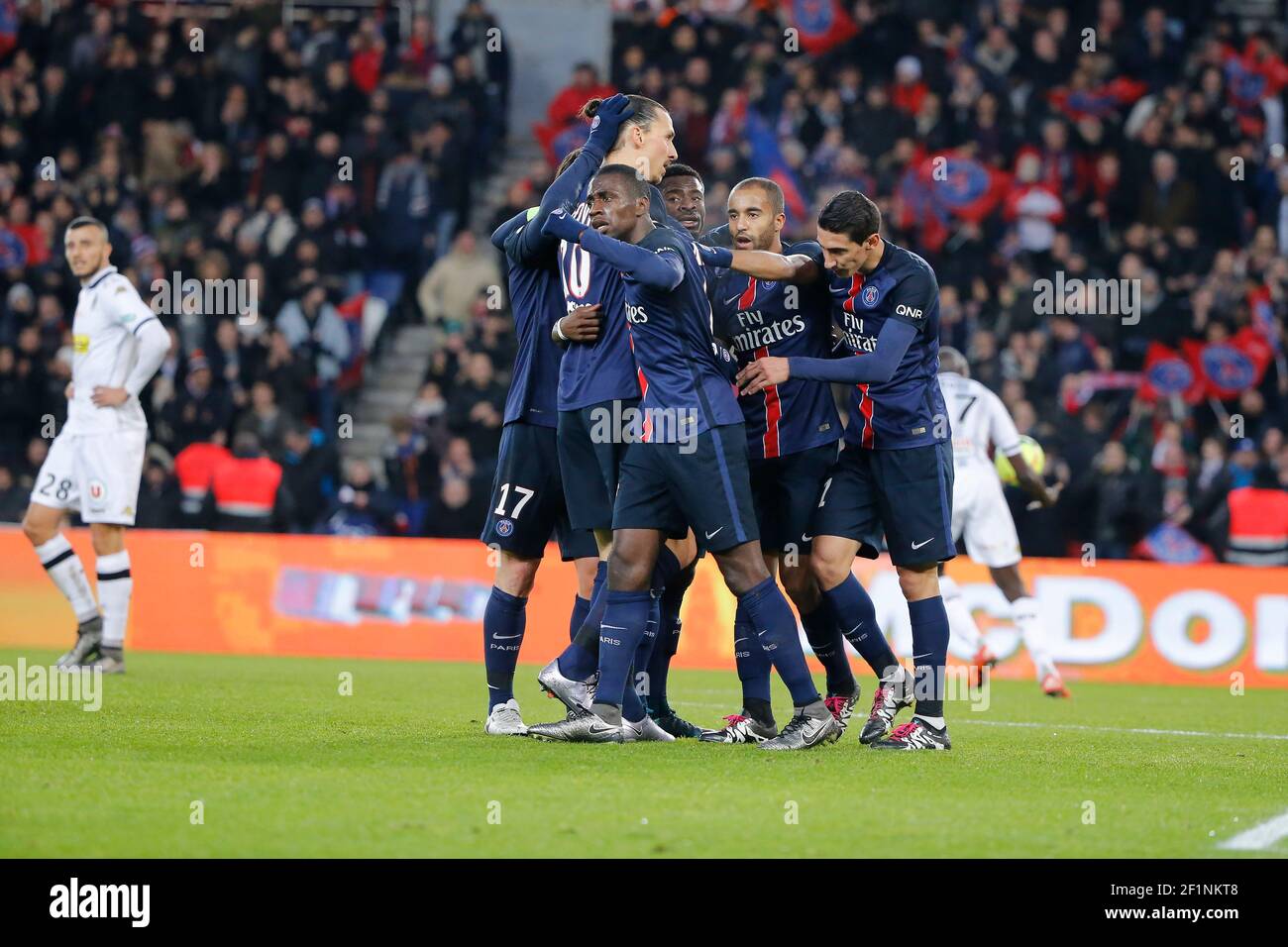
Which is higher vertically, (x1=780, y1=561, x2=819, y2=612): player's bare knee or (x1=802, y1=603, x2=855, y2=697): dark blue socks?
(x1=780, y1=561, x2=819, y2=612): player's bare knee

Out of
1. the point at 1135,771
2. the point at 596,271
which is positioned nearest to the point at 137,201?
the point at 596,271

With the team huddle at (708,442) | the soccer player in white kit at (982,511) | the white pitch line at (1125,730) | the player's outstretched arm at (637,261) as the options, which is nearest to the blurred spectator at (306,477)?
the soccer player in white kit at (982,511)

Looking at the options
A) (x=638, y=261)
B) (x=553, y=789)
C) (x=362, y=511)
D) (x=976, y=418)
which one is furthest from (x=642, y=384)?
(x=362, y=511)

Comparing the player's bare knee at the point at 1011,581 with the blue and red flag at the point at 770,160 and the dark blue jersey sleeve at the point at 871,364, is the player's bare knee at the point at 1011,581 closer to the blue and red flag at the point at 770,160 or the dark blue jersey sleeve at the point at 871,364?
the dark blue jersey sleeve at the point at 871,364

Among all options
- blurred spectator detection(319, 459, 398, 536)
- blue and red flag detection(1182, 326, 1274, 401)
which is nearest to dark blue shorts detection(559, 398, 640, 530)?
blurred spectator detection(319, 459, 398, 536)

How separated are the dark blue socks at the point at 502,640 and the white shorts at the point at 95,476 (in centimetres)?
394

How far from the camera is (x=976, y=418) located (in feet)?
41.0

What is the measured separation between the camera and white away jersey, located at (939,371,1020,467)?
40.2ft

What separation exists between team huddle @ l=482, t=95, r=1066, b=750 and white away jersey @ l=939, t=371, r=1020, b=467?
4.24m

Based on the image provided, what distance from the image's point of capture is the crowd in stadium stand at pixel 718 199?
55.4 feet

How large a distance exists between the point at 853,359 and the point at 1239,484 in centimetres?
969

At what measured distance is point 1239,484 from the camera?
1602 cm

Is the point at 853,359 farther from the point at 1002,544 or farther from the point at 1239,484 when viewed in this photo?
the point at 1239,484

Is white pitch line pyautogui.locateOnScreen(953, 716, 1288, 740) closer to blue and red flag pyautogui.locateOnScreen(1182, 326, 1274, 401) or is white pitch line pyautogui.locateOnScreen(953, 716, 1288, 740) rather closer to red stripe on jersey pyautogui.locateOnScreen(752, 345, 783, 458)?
red stripe on jersey pyautogui.locateOnScreen(752, 345, 783, 458)
